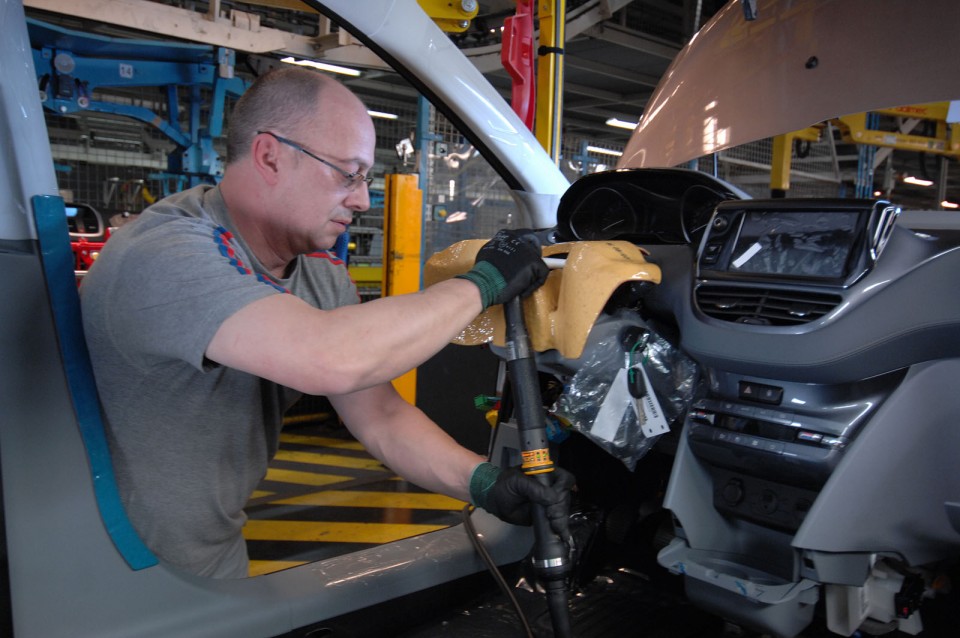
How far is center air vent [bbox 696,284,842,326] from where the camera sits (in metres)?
1.27

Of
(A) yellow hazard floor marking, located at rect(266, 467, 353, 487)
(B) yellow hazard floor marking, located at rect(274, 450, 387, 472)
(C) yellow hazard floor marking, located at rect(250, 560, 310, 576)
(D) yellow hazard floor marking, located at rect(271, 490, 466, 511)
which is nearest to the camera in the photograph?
(C) yellow hazard floor marking, located at rect(250, 560, 310, 576)

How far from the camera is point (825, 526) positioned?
125cm

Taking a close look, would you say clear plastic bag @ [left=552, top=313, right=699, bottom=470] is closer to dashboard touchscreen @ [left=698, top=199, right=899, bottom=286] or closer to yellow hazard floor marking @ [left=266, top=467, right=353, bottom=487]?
dashboard touchscreen @ [left=698, top=199, right=899, bottom=286]

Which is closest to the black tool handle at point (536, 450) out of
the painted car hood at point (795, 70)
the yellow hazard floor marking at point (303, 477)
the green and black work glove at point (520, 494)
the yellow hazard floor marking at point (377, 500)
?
the green and black work glove at point (520, 494)

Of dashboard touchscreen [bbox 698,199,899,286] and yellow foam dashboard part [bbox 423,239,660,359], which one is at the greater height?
dashboard touchscreen [bbox 698,199,899,286]

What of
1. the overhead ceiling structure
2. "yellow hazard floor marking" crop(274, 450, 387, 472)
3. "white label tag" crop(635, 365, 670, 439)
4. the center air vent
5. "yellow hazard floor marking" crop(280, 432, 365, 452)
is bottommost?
"yellow hazard floor marking" crop(280, 432, 365, 452)

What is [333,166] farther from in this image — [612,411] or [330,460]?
[330,460]

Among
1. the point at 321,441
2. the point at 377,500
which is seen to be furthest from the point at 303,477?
the point at 321,441

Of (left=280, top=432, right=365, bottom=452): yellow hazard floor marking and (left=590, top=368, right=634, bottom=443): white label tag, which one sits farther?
(left=280, top=432, right=365, bottom=452): yellow hazard floor marking

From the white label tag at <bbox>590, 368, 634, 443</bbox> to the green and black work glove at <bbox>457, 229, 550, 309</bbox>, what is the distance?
0.27m

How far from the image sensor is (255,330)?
3.76 feet

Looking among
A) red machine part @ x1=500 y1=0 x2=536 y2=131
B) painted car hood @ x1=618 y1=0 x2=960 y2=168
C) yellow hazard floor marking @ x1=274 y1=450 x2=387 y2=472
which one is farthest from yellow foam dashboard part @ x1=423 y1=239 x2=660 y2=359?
yellow hazard floor marking @ x1=274 y1=450 x2=387 y2=472

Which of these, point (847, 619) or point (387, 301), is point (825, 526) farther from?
point (387, 301)

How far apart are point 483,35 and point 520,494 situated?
7.65 metres
